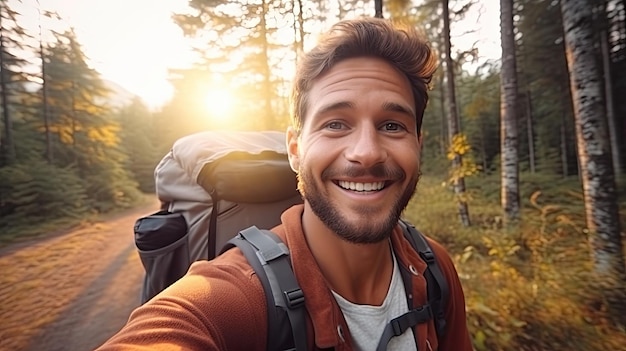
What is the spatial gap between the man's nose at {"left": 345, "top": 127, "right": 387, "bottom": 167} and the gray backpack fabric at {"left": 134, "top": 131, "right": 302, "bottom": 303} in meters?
0.76

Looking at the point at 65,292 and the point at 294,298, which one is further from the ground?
the point at 294,298

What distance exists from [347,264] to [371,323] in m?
0.30

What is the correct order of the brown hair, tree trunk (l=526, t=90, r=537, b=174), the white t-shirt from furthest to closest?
tree trunk (l=526, t=90, r=537, b=174), the brown hair, the white t-shirt

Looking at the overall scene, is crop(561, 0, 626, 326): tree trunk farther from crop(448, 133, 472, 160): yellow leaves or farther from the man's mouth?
the man's mouth

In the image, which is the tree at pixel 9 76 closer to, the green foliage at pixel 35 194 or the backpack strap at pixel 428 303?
the green foliage at pixel 35 194

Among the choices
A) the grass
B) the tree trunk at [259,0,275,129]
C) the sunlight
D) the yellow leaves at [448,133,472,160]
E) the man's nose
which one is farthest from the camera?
the sunlight

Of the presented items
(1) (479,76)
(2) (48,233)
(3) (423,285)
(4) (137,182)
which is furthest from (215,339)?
(1) (479,76)

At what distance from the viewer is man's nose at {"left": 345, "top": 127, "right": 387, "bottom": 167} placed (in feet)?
5.07

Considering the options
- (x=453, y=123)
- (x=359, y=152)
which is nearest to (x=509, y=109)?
(x=453, y=123)

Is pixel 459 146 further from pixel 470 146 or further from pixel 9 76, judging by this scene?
pixel 9 76

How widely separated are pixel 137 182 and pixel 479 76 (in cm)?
1108

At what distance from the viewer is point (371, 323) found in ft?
4.87

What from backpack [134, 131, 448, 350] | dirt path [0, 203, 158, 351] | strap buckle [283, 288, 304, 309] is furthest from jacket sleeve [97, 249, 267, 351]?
dirt path [0, 203, 158, 351]

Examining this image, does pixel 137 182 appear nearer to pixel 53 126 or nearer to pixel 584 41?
pixel 53 126
